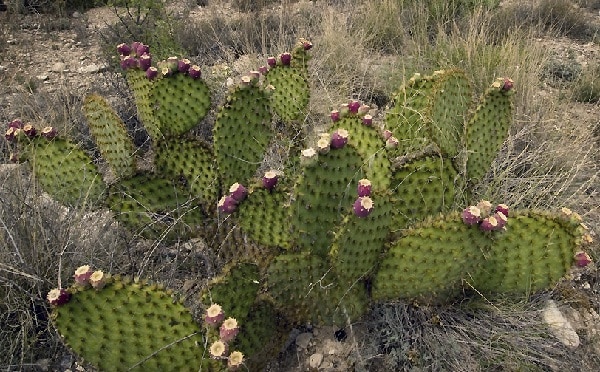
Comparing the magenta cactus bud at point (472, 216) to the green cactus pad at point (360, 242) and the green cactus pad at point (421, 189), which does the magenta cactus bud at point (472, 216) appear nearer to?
the green cactus pad at point (360, 242)

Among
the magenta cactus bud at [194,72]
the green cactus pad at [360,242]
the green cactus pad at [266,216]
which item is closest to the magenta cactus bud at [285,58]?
the magenta cactus bud at [194,72]

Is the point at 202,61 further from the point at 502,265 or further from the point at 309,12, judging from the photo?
the point at 502,265

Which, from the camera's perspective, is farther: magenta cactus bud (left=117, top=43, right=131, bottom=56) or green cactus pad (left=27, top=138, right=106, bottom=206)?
magenta cactus bud (left=117, top=43, right=131, bottom=56)

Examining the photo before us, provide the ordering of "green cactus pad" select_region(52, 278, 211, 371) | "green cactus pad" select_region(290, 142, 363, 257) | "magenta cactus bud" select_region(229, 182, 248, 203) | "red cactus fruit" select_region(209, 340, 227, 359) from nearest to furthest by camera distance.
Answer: "red cactus fruit" select_region(209, 340, 227, 359) < "green cactus pad" select_region(52, 278, 211, 371) < "green cactus pad" select_region(290, 142, 363, 257) < "magenta cactus bud" select_region(229, 182, 248, 203)

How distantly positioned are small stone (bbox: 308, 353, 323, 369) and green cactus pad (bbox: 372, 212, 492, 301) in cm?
32

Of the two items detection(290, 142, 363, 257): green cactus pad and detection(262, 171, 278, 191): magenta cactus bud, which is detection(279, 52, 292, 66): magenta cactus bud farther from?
detection(290, 142, 363, 257): green cactus pad

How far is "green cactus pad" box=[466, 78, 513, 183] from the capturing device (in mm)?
2248

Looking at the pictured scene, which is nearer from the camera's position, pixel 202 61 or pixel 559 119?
pixel 559 119

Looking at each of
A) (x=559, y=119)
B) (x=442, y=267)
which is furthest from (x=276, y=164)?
(x=559, y=119)

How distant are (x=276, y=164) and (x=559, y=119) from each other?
1.86 m

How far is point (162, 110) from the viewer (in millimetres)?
2285

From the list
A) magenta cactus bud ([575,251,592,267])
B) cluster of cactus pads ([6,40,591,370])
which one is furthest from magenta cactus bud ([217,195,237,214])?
magenta cactus bud ([575,251,592,267])

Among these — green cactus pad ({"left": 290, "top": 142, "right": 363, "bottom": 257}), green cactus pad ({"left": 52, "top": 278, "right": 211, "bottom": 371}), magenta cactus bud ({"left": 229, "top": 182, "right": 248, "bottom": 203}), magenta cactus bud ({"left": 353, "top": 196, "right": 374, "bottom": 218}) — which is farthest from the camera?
magenta cactus bud ({"left": 229, "top": 182, "right": 248, "bottom": 203})

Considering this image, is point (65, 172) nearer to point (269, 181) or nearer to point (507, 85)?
point (269, 181)
